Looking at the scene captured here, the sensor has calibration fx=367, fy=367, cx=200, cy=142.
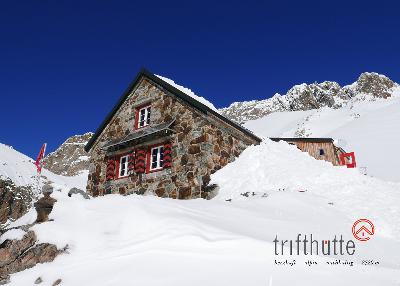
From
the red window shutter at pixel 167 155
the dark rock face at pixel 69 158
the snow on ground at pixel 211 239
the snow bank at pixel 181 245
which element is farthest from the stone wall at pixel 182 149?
the dark rock face at pixel 69 158

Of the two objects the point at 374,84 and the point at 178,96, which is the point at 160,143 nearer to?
the point at 178,96

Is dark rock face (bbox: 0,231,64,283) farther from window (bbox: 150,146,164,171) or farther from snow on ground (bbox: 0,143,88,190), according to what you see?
snow on ground (bbox: 0,143,88,190)

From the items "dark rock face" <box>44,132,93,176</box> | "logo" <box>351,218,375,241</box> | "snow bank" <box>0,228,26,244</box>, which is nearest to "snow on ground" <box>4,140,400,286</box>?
"logo" <box>351,218,375,241</box>

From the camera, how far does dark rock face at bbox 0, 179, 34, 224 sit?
29.0 m

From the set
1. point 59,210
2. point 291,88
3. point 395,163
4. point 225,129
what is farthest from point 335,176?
point 291,88

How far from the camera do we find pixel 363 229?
28.8ft

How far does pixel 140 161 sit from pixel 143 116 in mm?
→ 2595

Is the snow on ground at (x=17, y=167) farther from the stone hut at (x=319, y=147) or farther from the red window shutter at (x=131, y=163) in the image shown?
the stone hut at (x=319, y=147)

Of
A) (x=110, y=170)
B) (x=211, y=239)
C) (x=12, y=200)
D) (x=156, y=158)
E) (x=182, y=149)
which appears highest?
(x=182, y=149)

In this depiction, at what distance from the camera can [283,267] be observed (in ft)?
16.0

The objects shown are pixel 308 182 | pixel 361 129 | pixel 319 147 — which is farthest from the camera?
pixel 361 129

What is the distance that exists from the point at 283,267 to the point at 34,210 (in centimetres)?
536

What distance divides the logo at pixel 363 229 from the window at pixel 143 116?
10.7 m

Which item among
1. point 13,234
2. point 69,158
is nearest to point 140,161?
point 13,234
